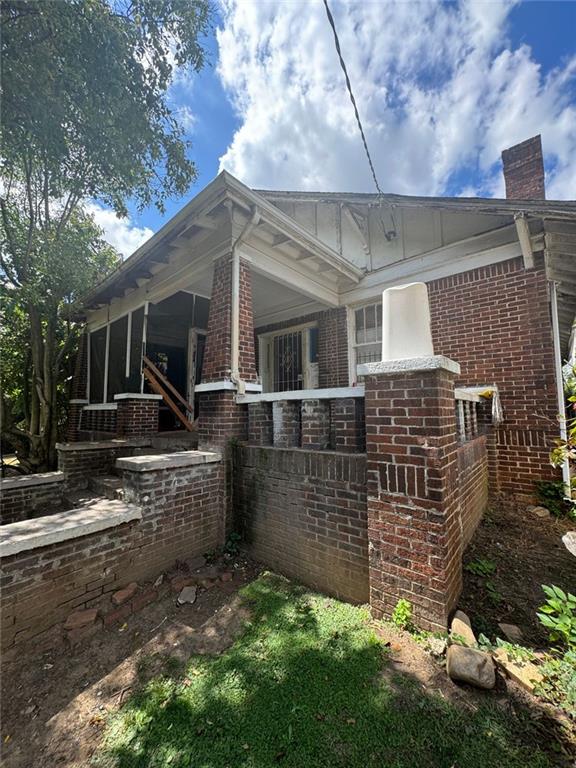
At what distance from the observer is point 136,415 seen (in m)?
5.97

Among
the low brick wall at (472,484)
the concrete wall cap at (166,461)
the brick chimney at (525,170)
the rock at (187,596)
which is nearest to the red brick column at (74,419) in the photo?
the concrete wall cap at (166,461)

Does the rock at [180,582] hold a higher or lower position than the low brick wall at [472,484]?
lower

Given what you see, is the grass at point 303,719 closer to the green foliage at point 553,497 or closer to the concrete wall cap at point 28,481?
the green foliage at point 553,497

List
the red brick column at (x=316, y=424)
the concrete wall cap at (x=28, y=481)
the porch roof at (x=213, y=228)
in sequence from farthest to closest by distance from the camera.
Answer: the concrete wall cap at (x=28, y=481) < the porch roof at (x=213, y=228) < the red brick column at (x=316, y=424)

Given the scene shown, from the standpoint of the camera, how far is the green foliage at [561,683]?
161cm

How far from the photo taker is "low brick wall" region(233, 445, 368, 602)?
108 inches

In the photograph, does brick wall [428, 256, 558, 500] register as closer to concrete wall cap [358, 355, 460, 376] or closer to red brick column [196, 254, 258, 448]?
concrete wall cap [358, 355, 460, 376]

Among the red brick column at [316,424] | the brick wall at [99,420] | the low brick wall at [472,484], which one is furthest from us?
the brick wall at [99,420]

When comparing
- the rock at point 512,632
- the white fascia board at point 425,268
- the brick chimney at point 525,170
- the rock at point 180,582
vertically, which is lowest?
the rock at point 180,582

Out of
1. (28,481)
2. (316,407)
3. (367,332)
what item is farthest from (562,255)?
(28,481)

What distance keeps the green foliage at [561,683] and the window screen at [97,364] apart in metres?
8.15

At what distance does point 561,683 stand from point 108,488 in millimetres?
4253

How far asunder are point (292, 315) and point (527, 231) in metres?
4.77

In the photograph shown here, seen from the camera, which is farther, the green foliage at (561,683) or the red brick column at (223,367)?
the red brick column at (223,367)
